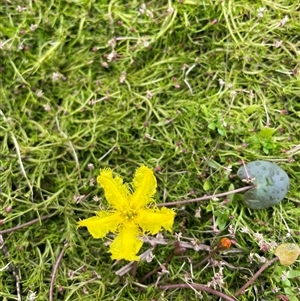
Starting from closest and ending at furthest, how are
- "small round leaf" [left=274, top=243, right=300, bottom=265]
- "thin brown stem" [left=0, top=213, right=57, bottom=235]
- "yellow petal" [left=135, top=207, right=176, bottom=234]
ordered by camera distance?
"yellow petal" [left=135, top=207, right=176, bottom=234], "small round leaf" [left=274, top=243, right=300, bottom=265], "thin brown stem" [left=0, top=213, right=57, bottom=235]

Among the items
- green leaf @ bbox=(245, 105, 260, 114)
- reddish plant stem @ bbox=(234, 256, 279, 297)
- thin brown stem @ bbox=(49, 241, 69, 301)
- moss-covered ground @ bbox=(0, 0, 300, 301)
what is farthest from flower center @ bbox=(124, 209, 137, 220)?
green leaf @ bbox=(245, 105, 260, 114)

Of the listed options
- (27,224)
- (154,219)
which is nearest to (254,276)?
(154,219)

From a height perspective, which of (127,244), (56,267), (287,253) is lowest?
(56,267)

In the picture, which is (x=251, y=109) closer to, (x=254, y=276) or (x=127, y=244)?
(x=254, y=276)

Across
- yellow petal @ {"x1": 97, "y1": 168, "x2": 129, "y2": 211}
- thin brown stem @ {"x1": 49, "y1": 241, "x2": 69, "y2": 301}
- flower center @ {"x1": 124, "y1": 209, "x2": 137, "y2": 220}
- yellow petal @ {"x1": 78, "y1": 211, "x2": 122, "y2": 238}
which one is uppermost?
yellow petal @ {"x1": 97, "y1": 168, "x2": 129, "y2": 211}

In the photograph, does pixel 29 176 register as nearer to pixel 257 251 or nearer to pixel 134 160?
pixel 134 160

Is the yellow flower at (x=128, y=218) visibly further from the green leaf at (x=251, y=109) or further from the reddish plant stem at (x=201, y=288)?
the green leaf at (x=251, y=109)

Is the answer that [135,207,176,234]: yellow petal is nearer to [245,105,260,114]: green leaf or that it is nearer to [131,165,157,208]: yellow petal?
[131,165,157,208]: yellow petal

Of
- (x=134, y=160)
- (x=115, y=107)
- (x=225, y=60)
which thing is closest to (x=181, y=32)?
(x=225, y=60)
